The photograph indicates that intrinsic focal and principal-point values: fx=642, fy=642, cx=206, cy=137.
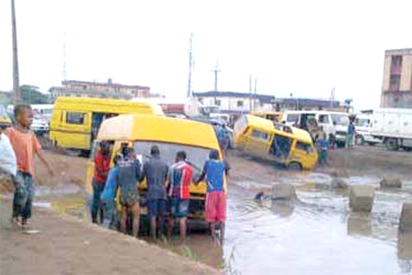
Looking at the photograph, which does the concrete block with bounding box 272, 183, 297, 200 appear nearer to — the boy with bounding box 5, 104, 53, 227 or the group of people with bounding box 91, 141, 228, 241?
the group of people with bounding box 91, 141, 228, 241

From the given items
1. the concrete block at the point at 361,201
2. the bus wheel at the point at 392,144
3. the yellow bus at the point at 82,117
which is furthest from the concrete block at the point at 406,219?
the bus wheel at the point at 392,144

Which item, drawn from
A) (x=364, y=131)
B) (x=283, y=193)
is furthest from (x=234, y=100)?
(x=283, y=193)

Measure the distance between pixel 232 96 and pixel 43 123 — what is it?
46.2 metres

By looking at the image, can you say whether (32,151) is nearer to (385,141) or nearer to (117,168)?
(117,168)

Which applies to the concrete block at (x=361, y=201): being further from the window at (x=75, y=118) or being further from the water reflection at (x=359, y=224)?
the window at (x=75, y=118)

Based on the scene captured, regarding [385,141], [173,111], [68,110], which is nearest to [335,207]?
[68,110]

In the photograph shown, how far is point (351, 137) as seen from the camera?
37.2 meters

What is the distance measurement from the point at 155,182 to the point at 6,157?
3383 millimetres

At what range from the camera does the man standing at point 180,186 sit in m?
11.2

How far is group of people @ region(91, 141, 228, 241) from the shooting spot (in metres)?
10.9

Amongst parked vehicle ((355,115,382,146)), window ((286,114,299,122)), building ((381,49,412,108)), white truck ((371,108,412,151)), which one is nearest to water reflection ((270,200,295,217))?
window ((286,114,299,122))

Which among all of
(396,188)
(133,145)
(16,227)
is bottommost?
(396,188)

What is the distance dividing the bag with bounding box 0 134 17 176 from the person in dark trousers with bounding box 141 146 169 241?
318cm

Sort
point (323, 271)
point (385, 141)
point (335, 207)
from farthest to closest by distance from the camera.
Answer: point (385, 141)
point (335, 207)
point (323, 271)
